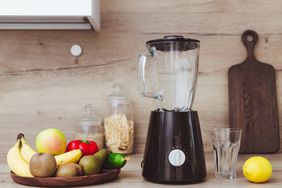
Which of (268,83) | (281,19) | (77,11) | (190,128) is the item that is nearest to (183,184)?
(190,128)

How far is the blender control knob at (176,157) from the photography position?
1.11m

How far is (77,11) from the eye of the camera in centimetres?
132

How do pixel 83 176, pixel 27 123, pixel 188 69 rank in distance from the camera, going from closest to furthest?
pixel 83 176
pixel 188 69
pixel 27 123

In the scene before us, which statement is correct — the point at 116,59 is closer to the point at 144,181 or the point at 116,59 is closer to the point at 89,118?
the point at 89,118

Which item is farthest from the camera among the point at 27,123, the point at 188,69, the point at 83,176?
the point at 27,123

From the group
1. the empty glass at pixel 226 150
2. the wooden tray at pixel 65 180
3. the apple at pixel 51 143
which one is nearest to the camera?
the wooden tray at pixel 65 180

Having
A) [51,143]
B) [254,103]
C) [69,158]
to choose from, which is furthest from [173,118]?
[254,103]

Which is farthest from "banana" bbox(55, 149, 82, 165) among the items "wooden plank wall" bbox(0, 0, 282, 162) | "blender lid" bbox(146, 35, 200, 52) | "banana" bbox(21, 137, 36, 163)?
"wooden plank wall" bbox(0, 0, 282, 162)

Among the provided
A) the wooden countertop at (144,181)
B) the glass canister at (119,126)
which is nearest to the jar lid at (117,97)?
the glass canister at (119,126)

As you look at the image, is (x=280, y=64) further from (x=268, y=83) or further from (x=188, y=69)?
(x=188, y=69)

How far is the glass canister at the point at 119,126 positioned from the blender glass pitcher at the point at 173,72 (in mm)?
320

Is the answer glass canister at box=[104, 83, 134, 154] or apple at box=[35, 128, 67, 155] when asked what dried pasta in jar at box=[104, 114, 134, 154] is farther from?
apple at box=[35, 128, 67, 155]

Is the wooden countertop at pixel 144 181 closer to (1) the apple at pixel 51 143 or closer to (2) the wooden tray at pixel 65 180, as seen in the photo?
(2) the wooden tray at pixel 65 180

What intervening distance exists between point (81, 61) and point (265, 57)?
698 mm
